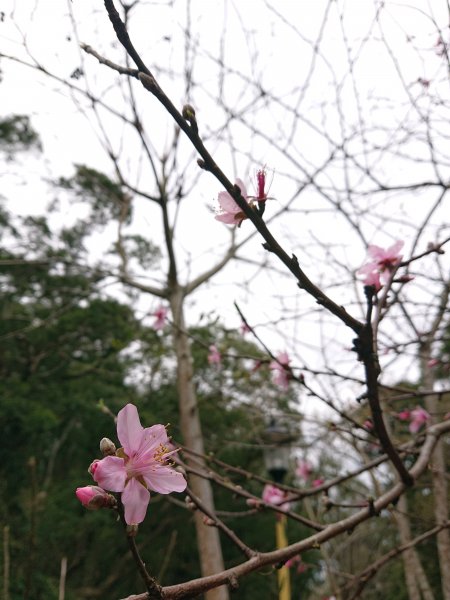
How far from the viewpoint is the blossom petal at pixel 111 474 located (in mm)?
741

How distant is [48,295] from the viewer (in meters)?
8.76

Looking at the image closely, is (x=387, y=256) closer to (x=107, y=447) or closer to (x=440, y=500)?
(x=107, y=447)

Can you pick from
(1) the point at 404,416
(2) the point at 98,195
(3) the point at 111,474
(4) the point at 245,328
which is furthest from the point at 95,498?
(2) the point at 98,195

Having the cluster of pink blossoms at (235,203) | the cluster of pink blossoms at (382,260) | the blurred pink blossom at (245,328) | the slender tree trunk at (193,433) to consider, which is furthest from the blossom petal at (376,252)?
the slender tree trunk at (193,433)

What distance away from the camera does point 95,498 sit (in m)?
0.72

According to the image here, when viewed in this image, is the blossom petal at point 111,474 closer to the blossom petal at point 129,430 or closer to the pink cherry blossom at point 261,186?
the blossom petal at point 129,430

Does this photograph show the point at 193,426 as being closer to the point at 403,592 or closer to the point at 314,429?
the point at 314,429

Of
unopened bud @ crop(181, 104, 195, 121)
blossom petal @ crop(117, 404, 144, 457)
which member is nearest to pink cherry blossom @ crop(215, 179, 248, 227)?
unopened bud @ crop(181, 104, 195, 121)

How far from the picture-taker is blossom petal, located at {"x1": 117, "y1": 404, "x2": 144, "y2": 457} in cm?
84

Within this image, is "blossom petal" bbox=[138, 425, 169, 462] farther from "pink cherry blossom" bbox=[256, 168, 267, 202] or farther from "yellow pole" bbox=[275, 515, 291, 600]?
"yellow pole" bbox=[275, 515, 291, 600]

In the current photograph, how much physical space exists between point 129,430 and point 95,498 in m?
0.14

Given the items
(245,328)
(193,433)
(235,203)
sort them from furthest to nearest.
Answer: (193,433)
(245,328)
(235,203)

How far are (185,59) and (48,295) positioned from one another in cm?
612

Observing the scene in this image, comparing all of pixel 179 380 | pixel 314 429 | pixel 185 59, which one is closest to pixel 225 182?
pixel 179 380
